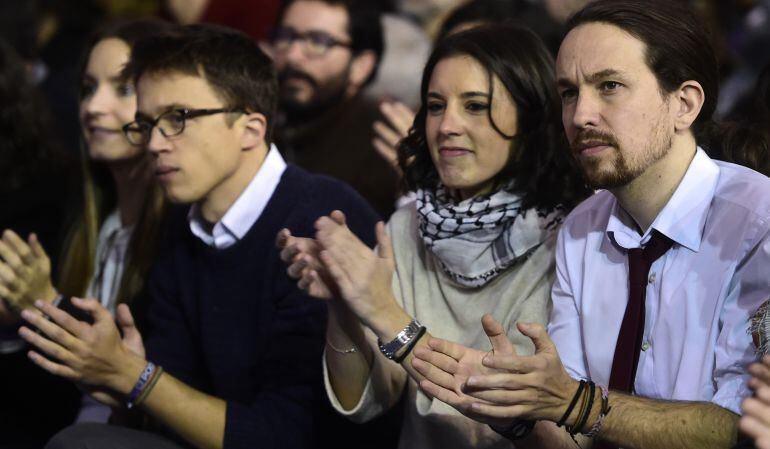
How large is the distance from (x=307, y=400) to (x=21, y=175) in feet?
4.79

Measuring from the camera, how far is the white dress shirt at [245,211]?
2.97 m

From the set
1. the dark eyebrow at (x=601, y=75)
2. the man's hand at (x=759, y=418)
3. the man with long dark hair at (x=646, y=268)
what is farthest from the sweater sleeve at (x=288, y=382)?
the man's hand at (x=759, y=418)

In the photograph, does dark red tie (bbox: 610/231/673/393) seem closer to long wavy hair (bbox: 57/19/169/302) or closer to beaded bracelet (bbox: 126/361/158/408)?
beaded bracelet (bbox: 126/361/158/408)

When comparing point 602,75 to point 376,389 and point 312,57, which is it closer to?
point 376,389

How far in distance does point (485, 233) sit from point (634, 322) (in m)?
0.44

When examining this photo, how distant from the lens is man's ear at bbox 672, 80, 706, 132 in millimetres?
2371

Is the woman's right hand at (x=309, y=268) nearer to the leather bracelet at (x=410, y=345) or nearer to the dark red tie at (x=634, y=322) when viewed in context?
the leather bracelet at (x=410, y=345)

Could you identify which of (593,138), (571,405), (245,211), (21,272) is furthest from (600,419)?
(21,272)

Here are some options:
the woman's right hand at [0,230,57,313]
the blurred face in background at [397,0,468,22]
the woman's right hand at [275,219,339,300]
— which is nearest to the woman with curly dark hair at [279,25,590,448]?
the woman's right hand at [275,219,339,300]

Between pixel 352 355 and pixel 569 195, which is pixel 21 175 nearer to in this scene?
pixel 352 355

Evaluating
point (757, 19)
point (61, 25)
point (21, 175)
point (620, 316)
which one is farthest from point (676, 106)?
point (61, 25)

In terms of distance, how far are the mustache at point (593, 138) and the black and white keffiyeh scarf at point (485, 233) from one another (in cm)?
32

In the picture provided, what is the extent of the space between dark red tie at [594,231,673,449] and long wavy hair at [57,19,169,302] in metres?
1.48

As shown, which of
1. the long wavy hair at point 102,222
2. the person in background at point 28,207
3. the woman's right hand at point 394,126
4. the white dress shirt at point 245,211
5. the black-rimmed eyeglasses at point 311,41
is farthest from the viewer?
the black-rimmed eyeglasses at point 311,41
